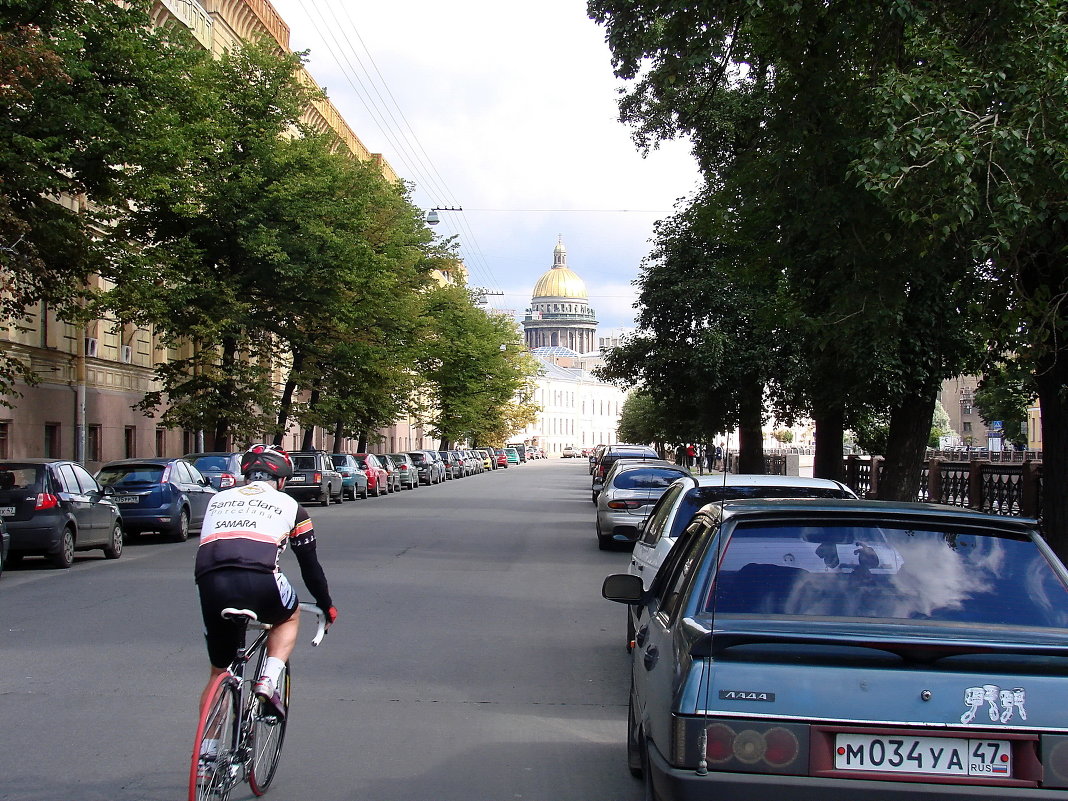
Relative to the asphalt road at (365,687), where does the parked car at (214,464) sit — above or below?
above

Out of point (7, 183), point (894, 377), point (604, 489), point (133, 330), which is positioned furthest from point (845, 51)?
point (133, 330)

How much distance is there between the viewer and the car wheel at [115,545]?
19000mm

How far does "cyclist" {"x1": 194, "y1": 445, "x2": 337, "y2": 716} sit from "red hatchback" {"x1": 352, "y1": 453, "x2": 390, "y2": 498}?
3754cm

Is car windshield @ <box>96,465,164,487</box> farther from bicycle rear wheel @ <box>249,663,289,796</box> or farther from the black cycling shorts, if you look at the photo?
the black cycling shorts

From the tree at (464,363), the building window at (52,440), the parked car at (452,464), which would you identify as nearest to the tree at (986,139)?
the building window at (52,440)

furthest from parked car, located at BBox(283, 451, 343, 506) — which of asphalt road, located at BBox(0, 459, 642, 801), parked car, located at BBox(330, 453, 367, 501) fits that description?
asphalt road, located at BBox(0, 459, 642, 801)

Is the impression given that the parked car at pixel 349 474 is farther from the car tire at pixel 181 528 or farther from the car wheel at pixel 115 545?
the car wheel at pixel 115 545

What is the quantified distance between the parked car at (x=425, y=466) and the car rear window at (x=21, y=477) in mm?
40706

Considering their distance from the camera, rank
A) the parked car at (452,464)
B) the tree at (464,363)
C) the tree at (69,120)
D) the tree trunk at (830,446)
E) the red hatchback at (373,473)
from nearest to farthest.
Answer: the tree at (69,120) → the tree trunk at (830,446) → the red hatchback at (373,473) → the tree at (464,363) → the parked car at (452,464)

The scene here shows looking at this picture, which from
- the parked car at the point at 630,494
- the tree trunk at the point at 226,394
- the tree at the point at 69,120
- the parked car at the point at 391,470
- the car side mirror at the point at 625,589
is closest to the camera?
the car side mirror at the point at 625,589

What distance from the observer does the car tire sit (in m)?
22.3

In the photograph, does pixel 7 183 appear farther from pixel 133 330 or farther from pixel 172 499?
pixel 133 330

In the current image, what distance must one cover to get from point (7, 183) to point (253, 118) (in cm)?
1478

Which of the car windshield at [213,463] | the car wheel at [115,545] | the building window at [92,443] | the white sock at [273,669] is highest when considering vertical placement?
the building window at [92,443]
